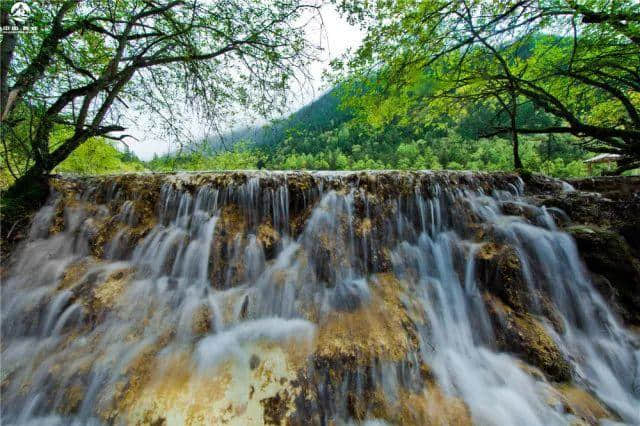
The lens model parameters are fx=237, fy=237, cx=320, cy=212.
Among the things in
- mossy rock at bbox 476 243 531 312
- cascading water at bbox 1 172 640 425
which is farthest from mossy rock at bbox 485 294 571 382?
mossy rock at bbox 476 243 531 312

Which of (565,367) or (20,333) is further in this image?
(20,333)

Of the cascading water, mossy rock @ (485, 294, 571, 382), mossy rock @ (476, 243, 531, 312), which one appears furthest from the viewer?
mossy rock @ (476, 243, 531, 312)

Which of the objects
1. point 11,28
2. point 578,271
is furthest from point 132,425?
point 578,271

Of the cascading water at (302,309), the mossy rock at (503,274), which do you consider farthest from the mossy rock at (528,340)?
the mossy rock at (503,274)

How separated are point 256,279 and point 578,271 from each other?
5142 mm

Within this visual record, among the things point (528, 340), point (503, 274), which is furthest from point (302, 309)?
point (503, 274)

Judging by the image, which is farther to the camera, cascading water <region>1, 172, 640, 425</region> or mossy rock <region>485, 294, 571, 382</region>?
mossy rock <region>485, 294, 571, 382</region>

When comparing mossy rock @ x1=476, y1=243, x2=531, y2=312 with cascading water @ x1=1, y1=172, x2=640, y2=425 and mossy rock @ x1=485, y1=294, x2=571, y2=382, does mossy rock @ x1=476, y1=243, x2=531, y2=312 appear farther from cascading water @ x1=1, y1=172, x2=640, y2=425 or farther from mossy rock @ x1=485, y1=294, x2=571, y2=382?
mossy rock @ x1=485, y1=294, x2=571, y2=382

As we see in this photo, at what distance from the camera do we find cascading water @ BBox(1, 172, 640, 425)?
2.53m

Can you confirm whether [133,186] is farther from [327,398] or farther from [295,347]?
[327,398]

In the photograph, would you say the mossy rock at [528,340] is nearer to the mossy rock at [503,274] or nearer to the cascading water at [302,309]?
the cascading water at [302,309]

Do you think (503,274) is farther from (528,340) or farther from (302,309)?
(302,309)

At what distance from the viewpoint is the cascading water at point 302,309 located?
2525 millimetres

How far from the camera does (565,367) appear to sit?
2.85 meters
